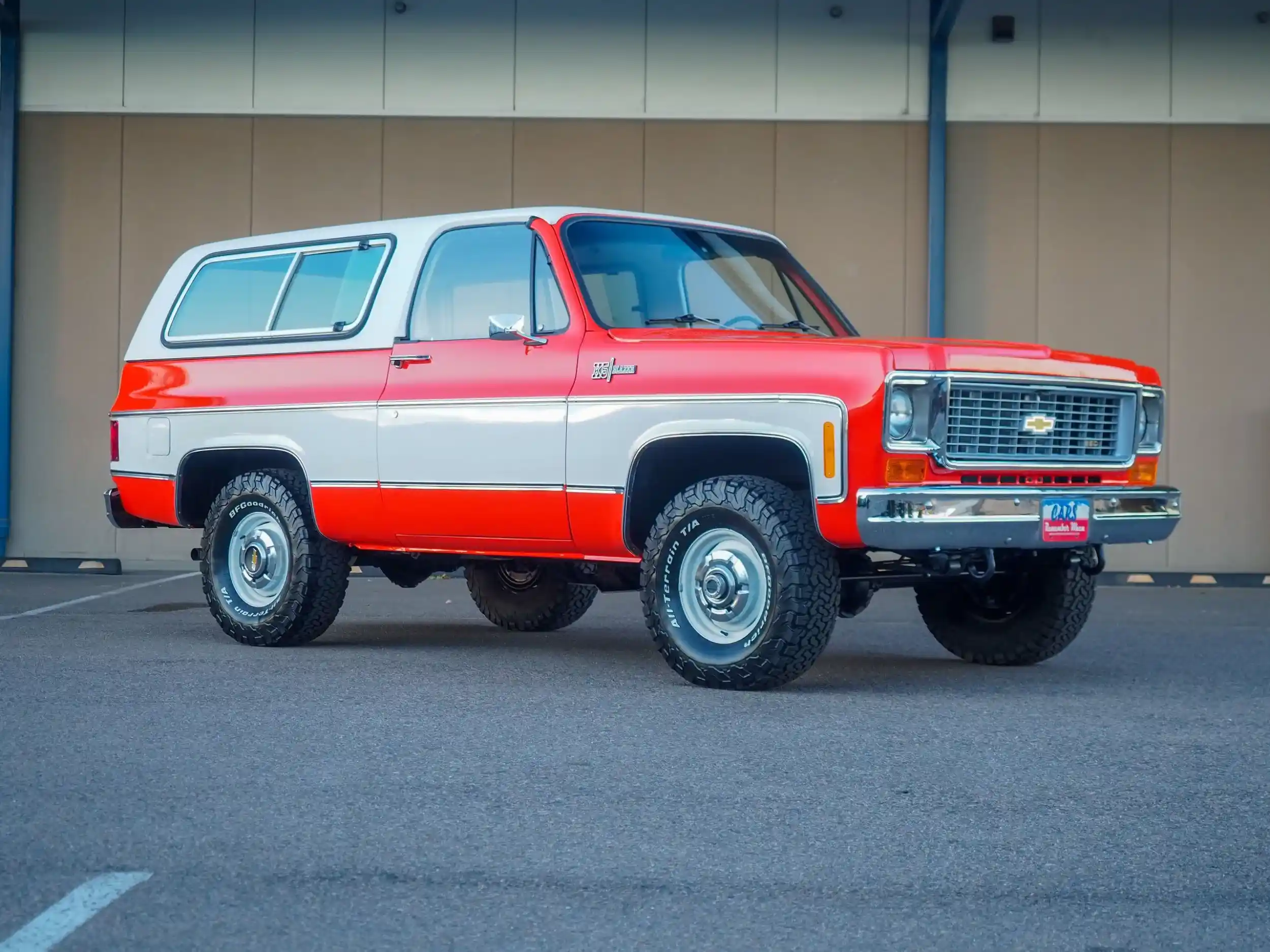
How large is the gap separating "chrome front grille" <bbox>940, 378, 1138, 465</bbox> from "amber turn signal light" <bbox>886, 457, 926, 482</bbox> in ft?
0.39

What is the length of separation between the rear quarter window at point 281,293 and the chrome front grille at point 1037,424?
9.83 ft

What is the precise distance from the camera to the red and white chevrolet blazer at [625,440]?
6.45m

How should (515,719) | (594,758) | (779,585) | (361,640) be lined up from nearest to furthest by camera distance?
(594,758)
(515,719)
(779,585)
(361,640)

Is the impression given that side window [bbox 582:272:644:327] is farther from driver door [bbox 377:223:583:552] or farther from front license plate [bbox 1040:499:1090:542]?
front license plate [bbox 1040:499:1090:542]

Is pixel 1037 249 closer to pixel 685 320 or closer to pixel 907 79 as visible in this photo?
pixel 907 79

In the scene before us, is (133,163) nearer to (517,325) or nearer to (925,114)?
(925,114)

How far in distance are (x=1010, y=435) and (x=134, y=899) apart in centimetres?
419

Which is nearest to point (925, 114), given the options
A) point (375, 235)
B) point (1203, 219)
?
point (1203, 219)

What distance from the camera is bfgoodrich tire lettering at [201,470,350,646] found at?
26.8 ft

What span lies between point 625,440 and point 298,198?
10.1 m

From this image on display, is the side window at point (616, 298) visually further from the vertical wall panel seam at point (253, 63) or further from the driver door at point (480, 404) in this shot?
the vertical wall panel seam at point (253, 63)

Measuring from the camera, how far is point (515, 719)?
593 centimetres

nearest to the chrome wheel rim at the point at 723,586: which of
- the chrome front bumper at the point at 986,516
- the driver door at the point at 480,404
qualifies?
the chrome front bumper at the point at 986,516

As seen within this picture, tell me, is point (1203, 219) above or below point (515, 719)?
above
